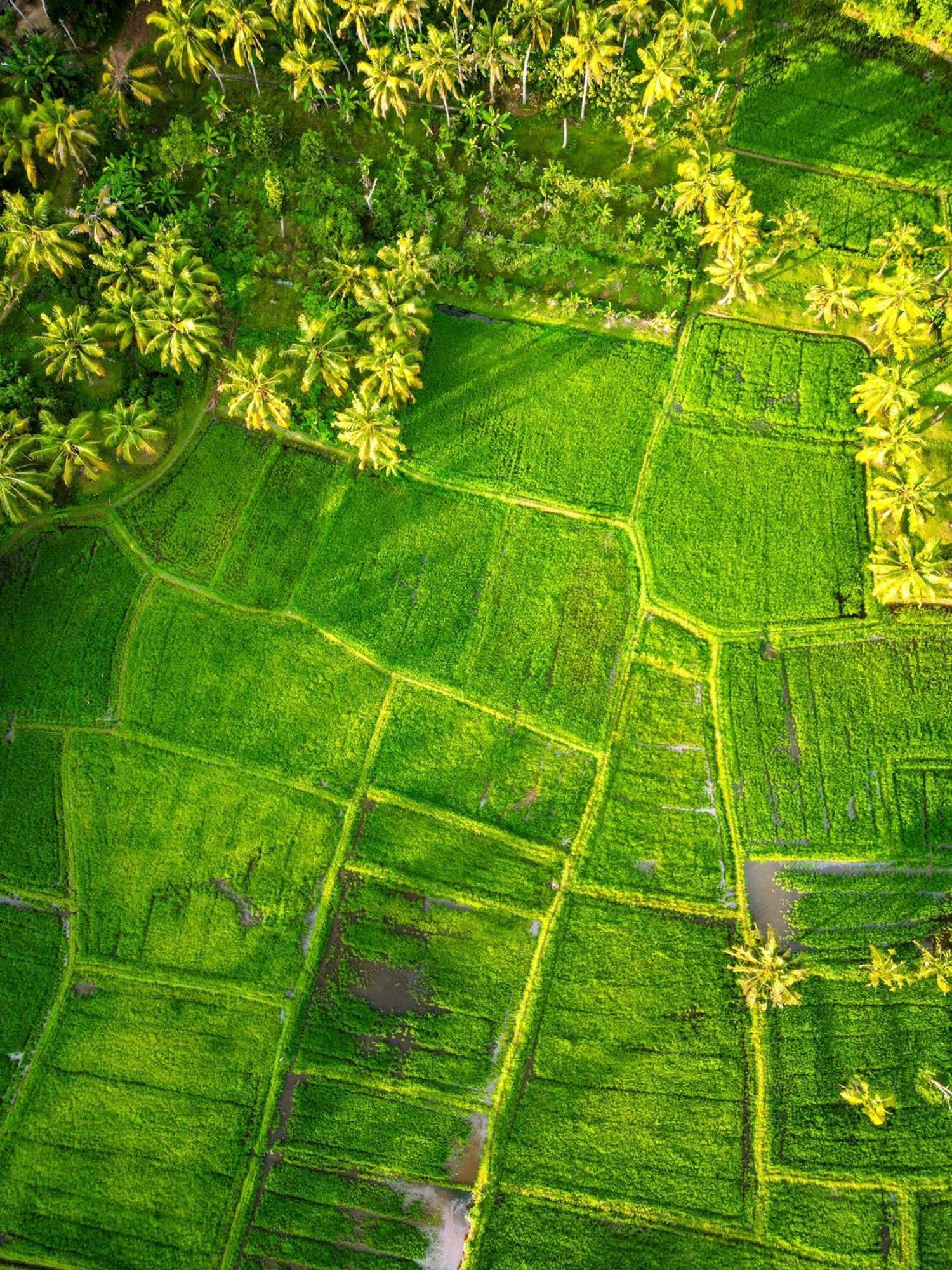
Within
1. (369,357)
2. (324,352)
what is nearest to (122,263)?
(324,352)

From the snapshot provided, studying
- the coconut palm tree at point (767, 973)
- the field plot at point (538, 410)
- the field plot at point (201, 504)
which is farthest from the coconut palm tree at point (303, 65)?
the coconut palm tree at point (767, 973)

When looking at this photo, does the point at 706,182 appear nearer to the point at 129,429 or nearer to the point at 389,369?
the point at 389,369

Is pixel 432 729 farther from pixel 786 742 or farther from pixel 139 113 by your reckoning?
pixel 139 113

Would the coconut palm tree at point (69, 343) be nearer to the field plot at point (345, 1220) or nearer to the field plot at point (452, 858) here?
the field plot at point (452, 858)

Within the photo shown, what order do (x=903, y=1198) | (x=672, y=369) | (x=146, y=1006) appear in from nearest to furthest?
(x=903, y=1198)
(x=146, y=1006)
(x=672, y=369)

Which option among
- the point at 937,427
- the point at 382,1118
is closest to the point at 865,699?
the point at 937,427

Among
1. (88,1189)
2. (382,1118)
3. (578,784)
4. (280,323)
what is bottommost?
(88,1189)
